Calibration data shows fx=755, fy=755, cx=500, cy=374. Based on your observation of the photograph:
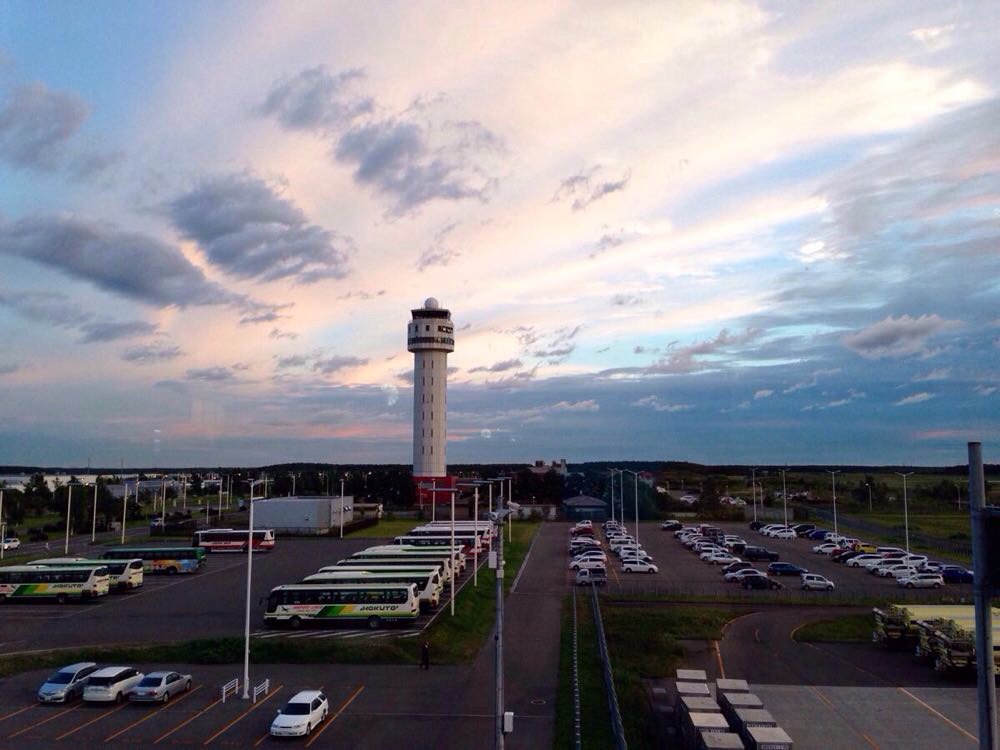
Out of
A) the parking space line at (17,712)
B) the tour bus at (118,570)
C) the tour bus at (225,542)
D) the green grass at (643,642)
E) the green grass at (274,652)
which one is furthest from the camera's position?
the tour bus at (225,542)

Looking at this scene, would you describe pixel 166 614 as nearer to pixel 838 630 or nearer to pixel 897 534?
pixel 838 630

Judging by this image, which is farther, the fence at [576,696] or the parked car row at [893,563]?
the parked car row at [893,563]

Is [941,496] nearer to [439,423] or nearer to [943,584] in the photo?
[943,584]

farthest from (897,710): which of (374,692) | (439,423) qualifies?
(439,423)

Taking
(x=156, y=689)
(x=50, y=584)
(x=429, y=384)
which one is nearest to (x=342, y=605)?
(x=156, y=689)

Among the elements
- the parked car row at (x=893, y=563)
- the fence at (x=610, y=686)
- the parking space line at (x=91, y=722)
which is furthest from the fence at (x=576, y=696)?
the parked car row at (x=893, y=563)

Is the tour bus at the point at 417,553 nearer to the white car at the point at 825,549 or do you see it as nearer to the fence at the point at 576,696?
the fence at the point at 576,696

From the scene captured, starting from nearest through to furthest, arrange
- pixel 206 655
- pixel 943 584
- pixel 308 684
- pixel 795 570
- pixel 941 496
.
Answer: pixel 308 684 < pixel 206 655 < pixel 943 584 < pixel 795 570 < pixel 941 496
